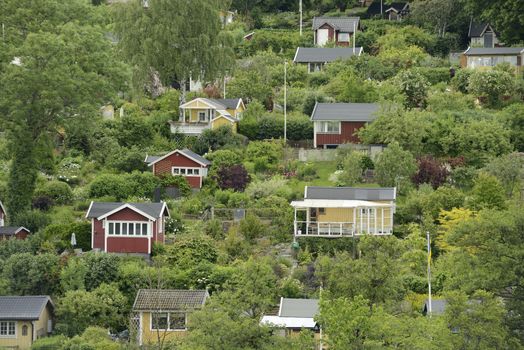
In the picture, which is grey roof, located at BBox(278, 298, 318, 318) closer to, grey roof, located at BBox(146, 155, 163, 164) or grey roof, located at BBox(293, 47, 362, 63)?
grey roof, located at BBox(146, 155, 163, 164)

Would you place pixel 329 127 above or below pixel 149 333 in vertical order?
above

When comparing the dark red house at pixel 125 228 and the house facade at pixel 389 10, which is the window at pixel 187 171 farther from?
the house facade at pixel 389 10

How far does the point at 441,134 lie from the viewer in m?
74.3

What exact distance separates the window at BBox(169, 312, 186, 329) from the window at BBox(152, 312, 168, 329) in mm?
183

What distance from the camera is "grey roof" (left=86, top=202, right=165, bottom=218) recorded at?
62875mm

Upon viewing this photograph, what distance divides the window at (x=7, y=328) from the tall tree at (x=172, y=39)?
2511 cm

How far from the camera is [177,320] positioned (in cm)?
5750

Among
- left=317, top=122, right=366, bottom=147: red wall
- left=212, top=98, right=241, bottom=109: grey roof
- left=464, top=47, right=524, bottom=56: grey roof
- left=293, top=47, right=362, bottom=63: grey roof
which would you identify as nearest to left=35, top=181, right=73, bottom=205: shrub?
left=212, top=98, right=241, bottom=109: grey roof

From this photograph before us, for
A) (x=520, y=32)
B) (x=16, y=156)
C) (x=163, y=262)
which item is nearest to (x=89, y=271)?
(x=163, y=262)

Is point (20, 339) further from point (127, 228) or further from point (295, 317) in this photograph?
point (295, 317)

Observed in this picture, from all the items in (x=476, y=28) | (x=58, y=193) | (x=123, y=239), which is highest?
(x=476, y=28)

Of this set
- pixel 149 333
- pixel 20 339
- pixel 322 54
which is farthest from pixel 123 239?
pixel 322 54

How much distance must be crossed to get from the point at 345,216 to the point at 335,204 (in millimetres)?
618

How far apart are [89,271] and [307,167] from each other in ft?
52.1
